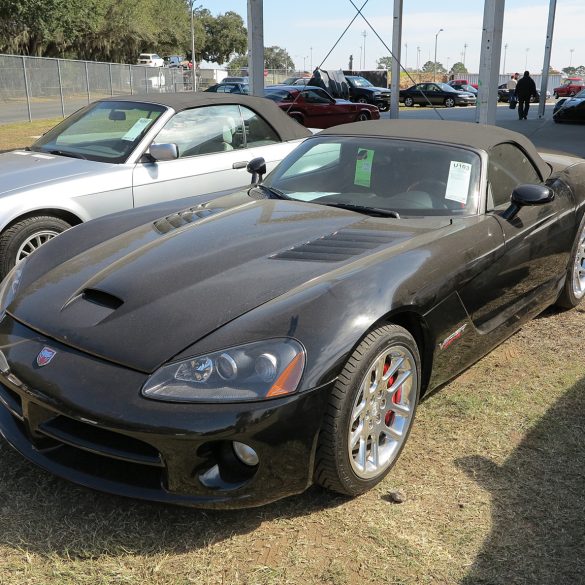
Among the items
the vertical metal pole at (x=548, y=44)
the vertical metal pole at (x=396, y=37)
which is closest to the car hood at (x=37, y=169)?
the vertical metal pole at (x=396, y=37)

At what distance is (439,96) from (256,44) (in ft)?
97.2

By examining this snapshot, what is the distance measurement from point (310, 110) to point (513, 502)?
1518 centimetres

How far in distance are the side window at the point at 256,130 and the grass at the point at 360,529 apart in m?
3.84

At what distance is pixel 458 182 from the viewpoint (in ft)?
11.7

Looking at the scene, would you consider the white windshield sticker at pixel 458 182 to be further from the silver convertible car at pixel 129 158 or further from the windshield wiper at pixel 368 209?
the silver convertible car at pixel 129 158

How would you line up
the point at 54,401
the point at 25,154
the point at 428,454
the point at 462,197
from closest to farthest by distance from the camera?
the point at 54,401, the point at 428,454, the point at 462,197, the point at 25,154

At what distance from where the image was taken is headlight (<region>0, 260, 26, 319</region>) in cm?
294

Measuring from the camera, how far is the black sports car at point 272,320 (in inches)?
89.1

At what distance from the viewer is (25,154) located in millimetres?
5578

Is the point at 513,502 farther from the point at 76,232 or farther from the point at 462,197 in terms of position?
the point at 76,232

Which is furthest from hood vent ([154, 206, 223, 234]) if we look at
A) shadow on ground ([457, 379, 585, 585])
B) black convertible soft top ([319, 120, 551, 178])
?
shadow on ground ([457, 379, 585, 585])

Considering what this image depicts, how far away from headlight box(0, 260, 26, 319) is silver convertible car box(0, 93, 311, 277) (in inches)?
57.7

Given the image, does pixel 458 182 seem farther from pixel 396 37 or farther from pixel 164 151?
pixel 396 37

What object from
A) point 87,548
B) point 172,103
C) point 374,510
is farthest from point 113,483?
point 172,103
